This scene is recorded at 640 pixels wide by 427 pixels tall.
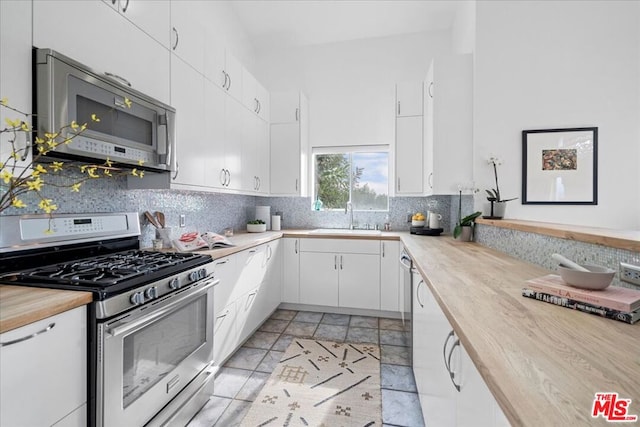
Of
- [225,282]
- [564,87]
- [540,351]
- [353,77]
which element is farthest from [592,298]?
[353,77]

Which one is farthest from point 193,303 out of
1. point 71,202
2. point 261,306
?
point 261,306

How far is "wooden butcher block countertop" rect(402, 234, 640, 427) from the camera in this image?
19.1 inches

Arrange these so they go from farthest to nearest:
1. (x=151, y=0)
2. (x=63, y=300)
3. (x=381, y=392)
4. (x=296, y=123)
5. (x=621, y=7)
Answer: (x=296, y=123)
(x=621, y=7)
(x=381, y=392)
(x=151, y=0)
(x=63, y=300)

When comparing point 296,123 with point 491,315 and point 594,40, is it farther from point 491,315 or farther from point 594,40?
point 491,315

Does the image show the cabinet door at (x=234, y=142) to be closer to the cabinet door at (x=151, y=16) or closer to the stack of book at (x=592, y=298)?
the cabinet door at (x=151, y=16)

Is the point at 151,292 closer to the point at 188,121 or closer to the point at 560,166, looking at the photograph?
the point at 188,121

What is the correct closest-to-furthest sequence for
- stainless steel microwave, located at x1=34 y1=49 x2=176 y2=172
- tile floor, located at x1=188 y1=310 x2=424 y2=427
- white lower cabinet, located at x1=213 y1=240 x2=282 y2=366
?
stainless steel microwave, located at x1=34 y1=49 x2=176 y2=172
tile floor, located at x1=188 y1=310 x2=424 y2=427
white lower cabinet, located at x1=213 y1=240 x2=282 y2=366

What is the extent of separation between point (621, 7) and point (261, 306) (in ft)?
13.0

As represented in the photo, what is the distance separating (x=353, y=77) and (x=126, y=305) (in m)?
3.56

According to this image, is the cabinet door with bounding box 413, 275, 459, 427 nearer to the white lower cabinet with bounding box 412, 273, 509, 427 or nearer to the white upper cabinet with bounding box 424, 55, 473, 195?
the white lower cabinet with bounding box 412, 273, 509, 427

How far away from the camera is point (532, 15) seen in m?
2.46

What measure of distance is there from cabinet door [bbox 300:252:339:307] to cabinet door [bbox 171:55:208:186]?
4.85ft

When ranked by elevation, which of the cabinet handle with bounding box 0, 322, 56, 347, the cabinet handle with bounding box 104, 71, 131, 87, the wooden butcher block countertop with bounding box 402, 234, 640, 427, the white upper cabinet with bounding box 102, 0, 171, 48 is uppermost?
the white upper cabinet with bounding box 102, 0, 171, 48

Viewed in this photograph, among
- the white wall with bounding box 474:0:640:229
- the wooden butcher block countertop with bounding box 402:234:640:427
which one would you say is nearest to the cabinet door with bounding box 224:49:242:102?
the white wall with bounding box 474:0:640:229
